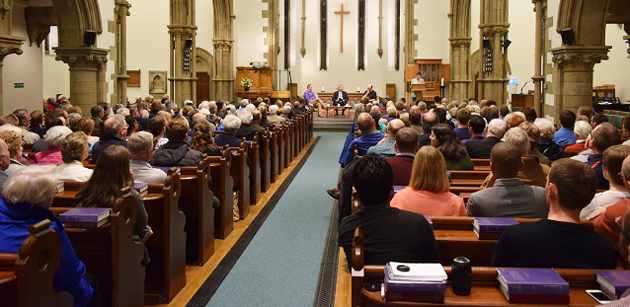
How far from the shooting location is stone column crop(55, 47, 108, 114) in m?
10.5

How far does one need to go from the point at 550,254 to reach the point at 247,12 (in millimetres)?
21062

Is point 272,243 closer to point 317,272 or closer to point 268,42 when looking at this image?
point 317,272

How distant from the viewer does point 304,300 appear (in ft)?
14.7

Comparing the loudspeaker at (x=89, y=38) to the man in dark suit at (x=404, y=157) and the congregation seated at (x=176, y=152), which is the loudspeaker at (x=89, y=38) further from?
the man in dark suit at (x=404, y=157)

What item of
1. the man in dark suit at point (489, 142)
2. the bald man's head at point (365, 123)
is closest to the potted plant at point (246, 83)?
the bald man's head at point (365, 123)

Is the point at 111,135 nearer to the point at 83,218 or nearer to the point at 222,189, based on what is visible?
the point at 222,189

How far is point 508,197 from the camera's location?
3566 mm

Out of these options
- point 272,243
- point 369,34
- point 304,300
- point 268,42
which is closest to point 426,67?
point 369,34

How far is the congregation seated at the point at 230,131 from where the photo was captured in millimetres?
7586

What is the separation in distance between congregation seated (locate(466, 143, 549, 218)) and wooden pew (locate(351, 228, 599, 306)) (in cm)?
114

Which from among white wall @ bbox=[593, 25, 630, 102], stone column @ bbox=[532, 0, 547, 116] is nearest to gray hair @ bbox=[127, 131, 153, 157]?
stone column @ bbox=[532, 0, 547, 116]

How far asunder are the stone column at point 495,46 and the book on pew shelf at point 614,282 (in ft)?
39.8

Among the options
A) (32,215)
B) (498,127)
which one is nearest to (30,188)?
(32,215)

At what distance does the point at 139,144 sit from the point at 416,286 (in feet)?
10.1
